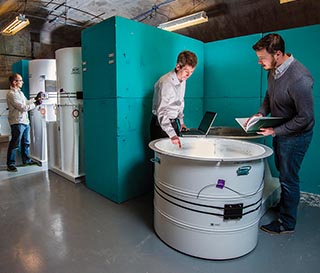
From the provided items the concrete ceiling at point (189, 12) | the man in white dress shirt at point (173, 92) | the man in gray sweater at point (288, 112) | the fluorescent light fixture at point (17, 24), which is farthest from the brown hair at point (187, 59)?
the fluorescent light fixture at point (17, 24)

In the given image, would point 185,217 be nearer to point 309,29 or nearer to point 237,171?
point 237,171

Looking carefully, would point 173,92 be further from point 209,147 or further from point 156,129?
point 209,147

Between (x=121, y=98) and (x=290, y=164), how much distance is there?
1621 millimetres

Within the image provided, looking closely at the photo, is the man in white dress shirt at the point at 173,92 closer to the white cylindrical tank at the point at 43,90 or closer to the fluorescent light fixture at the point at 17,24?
the white cylindrical tank at the point at 43,90

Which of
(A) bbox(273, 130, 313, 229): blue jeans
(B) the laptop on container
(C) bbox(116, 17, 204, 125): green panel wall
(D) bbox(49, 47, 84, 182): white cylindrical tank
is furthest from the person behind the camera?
(D) bbox(49, 47, 84, 182): white cylindrical tank

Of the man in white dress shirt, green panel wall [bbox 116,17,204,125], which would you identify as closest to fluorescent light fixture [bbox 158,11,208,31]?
green panel wall [bbox 116,17,204,125]

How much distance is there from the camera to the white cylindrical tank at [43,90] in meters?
4.13

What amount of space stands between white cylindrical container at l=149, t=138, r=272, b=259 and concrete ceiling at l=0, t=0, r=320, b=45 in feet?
11.7

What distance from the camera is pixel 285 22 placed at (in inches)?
169

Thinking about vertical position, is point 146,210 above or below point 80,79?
below

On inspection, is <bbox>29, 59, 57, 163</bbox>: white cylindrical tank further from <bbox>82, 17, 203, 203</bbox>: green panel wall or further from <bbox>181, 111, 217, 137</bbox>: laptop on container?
<bbox>181, 111, 217, 137</bbox>: laptop on container

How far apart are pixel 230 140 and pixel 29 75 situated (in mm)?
3800

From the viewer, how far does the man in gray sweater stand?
67.0 inches

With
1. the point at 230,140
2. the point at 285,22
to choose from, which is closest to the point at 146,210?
the point at 230,140
